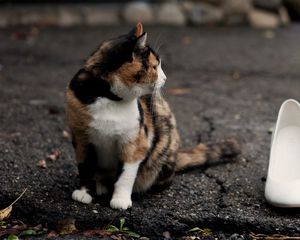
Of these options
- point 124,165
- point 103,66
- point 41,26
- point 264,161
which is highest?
point 103,66

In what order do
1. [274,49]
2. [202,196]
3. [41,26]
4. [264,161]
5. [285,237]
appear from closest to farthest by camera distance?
[285,237] < [202,196] < [264,161] < [274,49] < [41,26]

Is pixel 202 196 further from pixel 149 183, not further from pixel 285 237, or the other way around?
pixel 285 237

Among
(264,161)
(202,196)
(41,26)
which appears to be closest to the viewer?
(202,196)

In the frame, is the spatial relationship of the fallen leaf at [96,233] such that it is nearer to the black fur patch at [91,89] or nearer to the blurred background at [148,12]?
the black fur patch at [91,89]

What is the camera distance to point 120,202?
3219mm

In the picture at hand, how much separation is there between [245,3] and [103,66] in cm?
596

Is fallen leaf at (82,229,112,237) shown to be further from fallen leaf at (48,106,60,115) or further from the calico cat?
fallen leaf at (48,106,60,115)

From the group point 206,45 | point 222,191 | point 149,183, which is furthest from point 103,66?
point 206,45

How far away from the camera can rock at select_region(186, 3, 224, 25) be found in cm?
875

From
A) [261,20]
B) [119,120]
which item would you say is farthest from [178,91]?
[261,20]

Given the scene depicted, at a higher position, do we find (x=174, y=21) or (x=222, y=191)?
(x=222, y=191)

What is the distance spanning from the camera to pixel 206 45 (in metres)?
7.81

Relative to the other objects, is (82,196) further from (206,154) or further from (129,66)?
(206,154)

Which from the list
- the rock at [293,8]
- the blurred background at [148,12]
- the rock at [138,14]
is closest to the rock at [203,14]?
the blurred background at [148,12]
